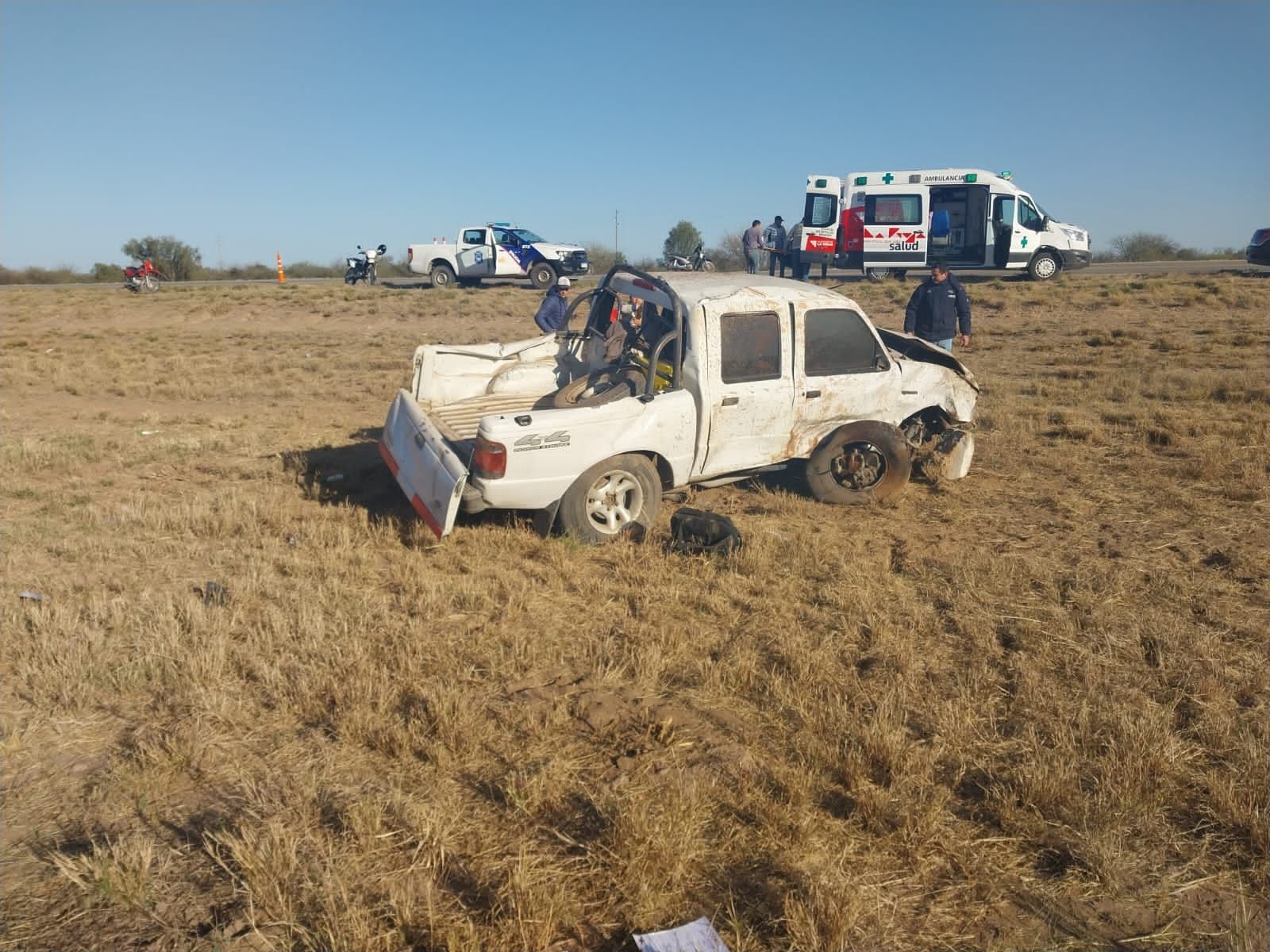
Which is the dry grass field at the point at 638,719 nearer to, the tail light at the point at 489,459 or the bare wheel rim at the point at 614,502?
the bare wheel rim at the point at 614,502

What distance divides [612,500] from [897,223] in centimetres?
2019

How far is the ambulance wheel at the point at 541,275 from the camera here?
2769 centimetres

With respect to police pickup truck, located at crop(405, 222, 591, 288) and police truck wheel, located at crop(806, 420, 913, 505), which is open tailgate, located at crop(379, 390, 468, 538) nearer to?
police truck wheel, located at crop(806, 420, 913, 505)

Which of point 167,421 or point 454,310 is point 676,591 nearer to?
point 167,421

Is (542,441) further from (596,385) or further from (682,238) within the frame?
(682,238)

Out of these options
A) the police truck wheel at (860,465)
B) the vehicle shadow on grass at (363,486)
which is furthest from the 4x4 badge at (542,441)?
the police truck wheel at (860,465)

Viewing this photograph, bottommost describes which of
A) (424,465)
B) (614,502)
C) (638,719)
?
(638,719)

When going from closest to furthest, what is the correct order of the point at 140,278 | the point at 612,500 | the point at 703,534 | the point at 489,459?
the point at 489,459
the point at 703,534
the point at 612,500
the point at 140,278

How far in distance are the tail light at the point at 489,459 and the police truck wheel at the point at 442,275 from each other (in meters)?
23.6

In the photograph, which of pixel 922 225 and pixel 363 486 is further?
pixel 922 225

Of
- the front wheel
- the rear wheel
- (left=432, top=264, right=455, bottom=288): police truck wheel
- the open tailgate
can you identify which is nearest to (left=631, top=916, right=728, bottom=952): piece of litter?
the open tailgate

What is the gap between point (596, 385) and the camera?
24.2 ft

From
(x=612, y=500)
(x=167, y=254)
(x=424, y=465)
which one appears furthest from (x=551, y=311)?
(x=167, y=254)

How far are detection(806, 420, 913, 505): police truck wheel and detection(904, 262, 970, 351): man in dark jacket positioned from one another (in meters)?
3.35
